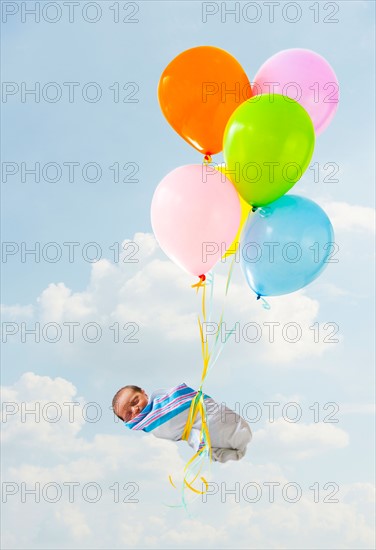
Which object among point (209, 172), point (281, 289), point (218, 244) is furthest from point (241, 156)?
point (281, 289)

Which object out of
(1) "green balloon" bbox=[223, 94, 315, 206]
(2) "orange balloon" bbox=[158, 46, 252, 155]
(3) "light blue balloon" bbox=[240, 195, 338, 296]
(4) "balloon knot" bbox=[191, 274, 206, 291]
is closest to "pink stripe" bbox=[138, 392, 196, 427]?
(4) "balloon knot" bbox=[191, 274, 206, 291]

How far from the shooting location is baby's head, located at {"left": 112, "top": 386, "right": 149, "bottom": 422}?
10.0 ft

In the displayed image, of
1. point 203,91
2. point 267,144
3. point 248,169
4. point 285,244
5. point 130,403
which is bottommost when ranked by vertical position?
point 130,403

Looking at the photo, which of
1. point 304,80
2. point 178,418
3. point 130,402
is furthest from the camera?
point 304,80

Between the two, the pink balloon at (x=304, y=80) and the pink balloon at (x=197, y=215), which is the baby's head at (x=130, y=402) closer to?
the pink balloon at (x=197, y=215)

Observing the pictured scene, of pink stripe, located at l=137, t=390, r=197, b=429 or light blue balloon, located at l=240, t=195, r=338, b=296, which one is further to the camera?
light blue balloon, located at l=240, t=195, r=338, b=296

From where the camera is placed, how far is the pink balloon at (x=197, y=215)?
2963 mm

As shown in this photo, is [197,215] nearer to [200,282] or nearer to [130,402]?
[200,282]

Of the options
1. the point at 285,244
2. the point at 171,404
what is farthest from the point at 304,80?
the point at 171,404

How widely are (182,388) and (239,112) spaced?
1166mm

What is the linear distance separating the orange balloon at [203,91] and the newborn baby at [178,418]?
112 centimetres

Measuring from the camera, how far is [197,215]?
2.96 metres

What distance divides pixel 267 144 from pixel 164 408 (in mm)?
1162

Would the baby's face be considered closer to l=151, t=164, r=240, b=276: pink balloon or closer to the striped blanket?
the striped blanket
